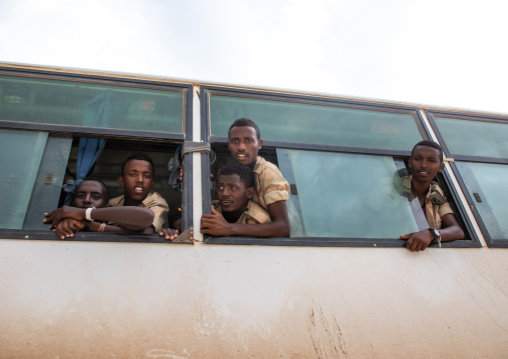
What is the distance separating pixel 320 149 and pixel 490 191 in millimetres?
1396

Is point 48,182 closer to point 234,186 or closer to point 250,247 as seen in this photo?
point 234,186

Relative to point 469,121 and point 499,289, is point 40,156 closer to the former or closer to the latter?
point 499,289

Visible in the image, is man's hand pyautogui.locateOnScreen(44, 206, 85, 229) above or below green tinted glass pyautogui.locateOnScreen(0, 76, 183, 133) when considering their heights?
below

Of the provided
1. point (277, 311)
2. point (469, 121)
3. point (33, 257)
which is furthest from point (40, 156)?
point (469, 121)

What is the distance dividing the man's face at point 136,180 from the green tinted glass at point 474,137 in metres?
2.43

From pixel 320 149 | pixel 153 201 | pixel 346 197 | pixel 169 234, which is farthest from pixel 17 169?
pixel 346 197

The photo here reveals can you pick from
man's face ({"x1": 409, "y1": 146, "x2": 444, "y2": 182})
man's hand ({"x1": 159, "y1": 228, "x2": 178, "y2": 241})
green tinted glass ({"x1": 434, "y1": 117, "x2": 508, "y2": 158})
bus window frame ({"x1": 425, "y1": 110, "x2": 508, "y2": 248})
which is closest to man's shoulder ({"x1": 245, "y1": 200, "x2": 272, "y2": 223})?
man's hand ({"x1": 159, "y1": 228, "x2": 178, "y2": 241})

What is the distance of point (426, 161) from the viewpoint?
2.67 m

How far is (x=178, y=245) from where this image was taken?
194 cm

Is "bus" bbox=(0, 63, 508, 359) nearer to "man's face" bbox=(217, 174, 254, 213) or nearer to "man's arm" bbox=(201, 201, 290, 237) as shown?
"man's arm" bbox=(201, 201, 290, 237)

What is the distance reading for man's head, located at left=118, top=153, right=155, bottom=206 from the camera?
8.29 feet

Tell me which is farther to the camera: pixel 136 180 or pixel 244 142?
pixel 136 180

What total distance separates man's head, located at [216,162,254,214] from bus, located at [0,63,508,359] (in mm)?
153

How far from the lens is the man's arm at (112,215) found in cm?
189
